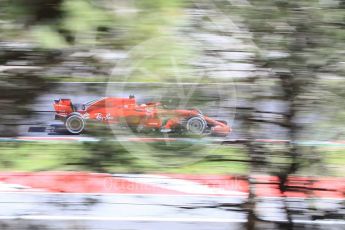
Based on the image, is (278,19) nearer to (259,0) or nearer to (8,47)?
(259,0)

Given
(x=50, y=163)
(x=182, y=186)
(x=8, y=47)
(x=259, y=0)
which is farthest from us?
(x=182, y=186)

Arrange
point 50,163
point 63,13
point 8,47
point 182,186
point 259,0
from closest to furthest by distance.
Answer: point 63,13, point 8,47, point 259,0, point 50,163, point 182,186

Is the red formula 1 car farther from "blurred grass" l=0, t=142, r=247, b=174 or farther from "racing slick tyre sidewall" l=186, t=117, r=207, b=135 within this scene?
"blurred grass" l=0, t=142, r=247, b=174

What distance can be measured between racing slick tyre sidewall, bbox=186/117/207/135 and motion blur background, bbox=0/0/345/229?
0.05 meters

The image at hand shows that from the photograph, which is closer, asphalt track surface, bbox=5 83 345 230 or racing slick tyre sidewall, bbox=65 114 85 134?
racing slick tyre sidewall, bbox=65 114 85 134

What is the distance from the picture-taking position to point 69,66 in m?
1.84

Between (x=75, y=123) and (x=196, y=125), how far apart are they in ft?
1.57

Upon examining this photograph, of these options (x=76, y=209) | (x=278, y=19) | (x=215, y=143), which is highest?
(x=278, y=19)

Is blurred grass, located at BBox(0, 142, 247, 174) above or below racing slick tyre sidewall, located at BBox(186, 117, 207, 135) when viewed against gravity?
below

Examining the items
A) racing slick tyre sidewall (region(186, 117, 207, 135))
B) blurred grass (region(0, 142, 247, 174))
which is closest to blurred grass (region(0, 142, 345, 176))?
blurred grass (region(0, 142, 247, 174))

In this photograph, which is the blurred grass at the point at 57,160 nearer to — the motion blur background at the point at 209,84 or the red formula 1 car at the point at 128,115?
the motion blur background at the point at 209,84

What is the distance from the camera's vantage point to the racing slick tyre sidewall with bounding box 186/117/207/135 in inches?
80.7

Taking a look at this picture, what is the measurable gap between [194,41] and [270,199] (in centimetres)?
92

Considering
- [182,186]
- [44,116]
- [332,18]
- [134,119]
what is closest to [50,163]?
[44,116]
